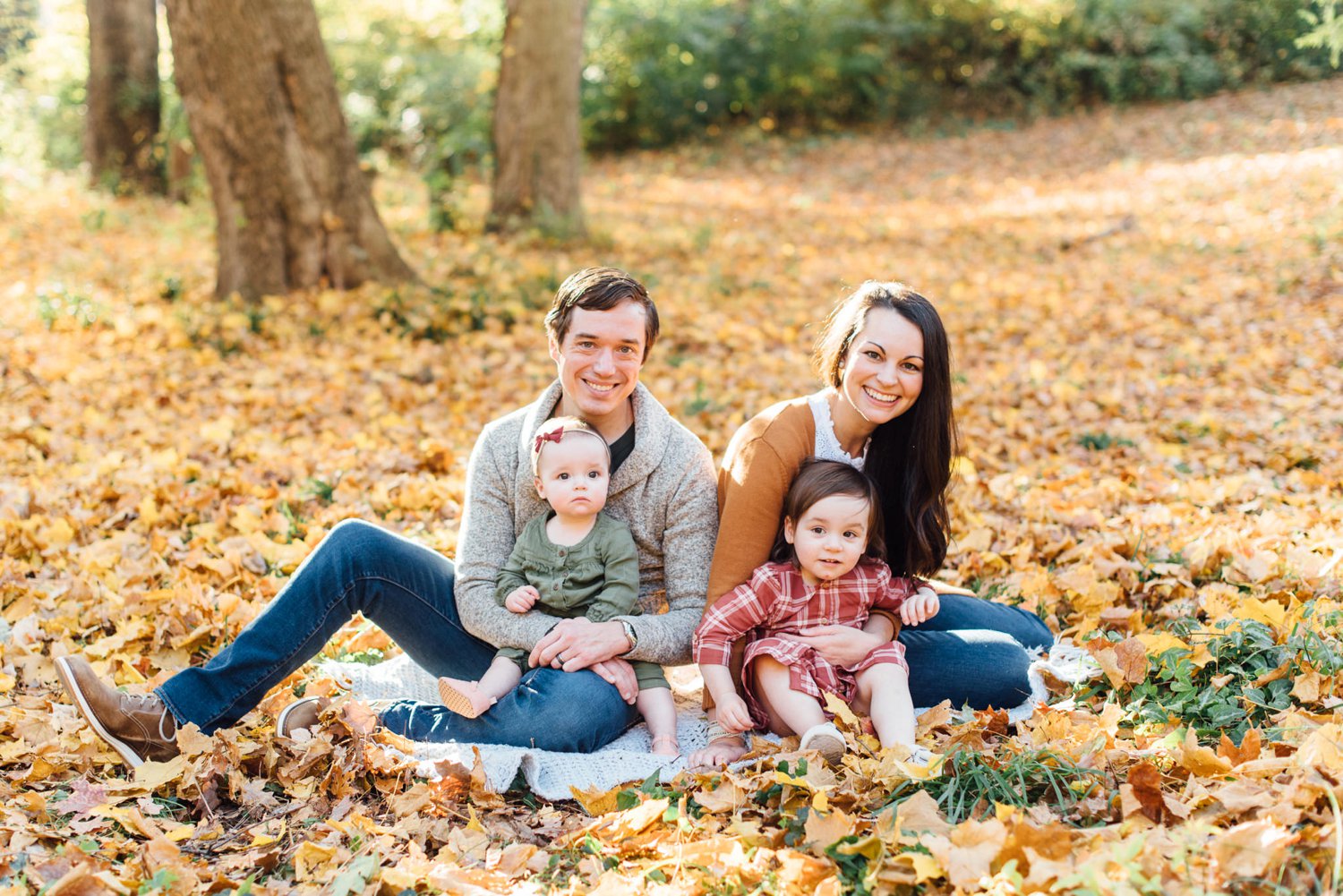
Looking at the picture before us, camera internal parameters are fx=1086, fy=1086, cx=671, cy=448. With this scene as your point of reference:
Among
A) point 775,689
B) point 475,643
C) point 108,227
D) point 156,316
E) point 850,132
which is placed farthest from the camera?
point 850,132

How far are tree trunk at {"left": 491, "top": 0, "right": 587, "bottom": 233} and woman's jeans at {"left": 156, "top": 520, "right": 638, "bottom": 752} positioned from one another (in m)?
6.60

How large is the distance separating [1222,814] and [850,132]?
53.8 ft

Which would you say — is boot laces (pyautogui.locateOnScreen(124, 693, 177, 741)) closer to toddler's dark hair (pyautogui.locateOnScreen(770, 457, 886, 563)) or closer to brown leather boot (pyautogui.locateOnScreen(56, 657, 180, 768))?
brown leather boot (pyautogui.locateOnScreen(56, 657, 180, 768))

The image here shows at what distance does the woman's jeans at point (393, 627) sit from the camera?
2842 mm

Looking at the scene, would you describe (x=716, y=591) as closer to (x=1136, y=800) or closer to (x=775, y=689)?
(x=775, y=689)

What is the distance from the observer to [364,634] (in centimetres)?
364

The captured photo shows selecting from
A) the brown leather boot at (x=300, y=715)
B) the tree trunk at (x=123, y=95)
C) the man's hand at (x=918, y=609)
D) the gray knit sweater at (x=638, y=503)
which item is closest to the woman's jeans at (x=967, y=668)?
the man's hand at (x=918, y=609)

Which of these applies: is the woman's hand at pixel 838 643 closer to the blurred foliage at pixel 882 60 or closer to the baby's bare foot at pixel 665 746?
the baby's bare foot at pixel 665 746

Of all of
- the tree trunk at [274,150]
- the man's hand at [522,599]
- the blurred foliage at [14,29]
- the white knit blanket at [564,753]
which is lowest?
the white knit blanket at [564,753]

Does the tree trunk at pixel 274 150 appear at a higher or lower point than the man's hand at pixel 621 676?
higher

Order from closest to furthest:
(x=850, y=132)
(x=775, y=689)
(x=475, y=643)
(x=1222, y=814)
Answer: (x=1222, y=814) → (x=775, y=689) → (x=475, y=643) → (x=850, y=132)

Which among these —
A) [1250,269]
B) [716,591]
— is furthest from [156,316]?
[1250,269]

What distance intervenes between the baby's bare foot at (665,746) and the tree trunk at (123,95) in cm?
1162

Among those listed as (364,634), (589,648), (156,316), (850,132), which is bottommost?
(364,634)
